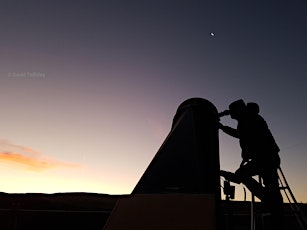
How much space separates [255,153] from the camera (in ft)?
19.7

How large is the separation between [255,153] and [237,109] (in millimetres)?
988

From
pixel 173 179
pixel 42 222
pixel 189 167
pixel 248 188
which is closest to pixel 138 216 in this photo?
pixel 173 179

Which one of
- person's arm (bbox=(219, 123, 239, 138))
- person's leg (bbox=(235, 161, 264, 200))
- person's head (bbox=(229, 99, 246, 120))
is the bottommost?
person's leg (bbox=(235, 161, 264, 200))

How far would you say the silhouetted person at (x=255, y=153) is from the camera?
581 cm

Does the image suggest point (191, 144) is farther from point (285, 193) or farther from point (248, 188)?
point (285, 193)

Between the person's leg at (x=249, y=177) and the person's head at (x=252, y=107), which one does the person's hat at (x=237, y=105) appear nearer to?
the person's head at (x=252, y=107)

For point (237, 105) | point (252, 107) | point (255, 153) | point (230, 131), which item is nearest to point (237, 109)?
point (237, 105)

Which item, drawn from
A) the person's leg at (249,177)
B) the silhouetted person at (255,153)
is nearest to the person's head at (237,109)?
the silhouetted person at (255,153)

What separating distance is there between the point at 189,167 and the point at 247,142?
2.46m

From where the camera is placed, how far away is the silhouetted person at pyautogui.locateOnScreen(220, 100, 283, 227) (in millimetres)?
5809

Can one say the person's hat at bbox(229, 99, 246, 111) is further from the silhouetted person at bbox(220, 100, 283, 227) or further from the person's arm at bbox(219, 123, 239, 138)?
the person's arm at bbox(219, 123, 239, 138)

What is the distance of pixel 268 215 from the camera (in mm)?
5723

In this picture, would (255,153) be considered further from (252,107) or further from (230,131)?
(252,107)

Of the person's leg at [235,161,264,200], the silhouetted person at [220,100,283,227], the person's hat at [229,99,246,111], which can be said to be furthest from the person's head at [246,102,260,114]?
the person's leg at [235,161,264,200]
